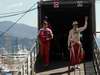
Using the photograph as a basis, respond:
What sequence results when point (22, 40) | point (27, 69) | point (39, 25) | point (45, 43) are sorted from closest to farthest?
point (27, 69)
point (45, 43)
point (39, 25)
point (22, 40)

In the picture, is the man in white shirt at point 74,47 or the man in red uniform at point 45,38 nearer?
the man in white shirt at point 74,47

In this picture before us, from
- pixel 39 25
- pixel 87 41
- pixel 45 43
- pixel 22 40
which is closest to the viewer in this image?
pixel 45 43

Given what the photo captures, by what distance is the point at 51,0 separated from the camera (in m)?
19.8

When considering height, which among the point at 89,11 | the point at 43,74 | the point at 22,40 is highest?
the point at 89,11

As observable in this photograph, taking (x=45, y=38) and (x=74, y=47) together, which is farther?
(x=45, y=38)

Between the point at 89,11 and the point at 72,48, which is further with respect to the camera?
the point at 89,11

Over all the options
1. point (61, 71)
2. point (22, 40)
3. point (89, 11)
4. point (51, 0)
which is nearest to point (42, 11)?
point (51, 0)

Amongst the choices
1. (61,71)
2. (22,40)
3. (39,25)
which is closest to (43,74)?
(61,71)

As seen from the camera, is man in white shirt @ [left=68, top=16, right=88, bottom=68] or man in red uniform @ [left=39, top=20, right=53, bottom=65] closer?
man in white shirt @ [left=68, top=16, right=88, bottom=68]

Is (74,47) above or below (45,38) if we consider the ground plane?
below

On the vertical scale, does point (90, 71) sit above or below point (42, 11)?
below

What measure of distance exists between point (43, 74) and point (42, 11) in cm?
383

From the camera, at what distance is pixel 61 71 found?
1706 cm

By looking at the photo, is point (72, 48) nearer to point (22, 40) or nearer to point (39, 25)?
point (39, 25)
